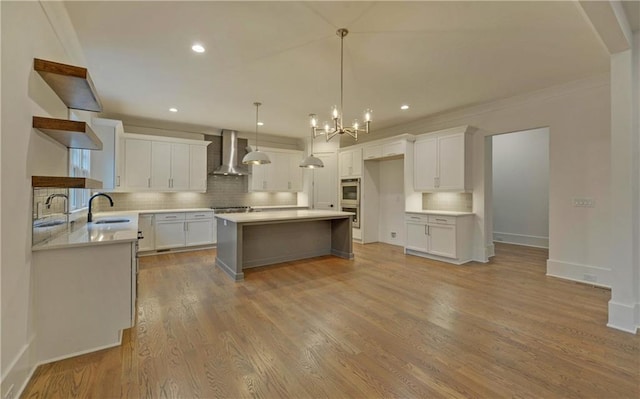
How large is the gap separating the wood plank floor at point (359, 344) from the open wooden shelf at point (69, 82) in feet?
6.90

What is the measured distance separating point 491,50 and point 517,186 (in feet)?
16.2

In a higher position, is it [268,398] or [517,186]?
[517,186]

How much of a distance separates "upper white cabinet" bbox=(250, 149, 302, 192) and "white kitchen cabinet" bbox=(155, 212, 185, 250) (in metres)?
2.00

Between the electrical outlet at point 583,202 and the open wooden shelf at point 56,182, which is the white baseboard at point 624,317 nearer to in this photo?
the electrical outlet at point 583,202

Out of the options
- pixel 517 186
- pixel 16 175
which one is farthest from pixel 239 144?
pixel 517 186

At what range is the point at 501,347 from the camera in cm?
228

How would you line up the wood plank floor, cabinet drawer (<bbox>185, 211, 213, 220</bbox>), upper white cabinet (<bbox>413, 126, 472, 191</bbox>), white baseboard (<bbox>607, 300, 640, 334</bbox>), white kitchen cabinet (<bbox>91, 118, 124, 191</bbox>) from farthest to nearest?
cabinet drawer (<bbox>185, 211, 213, 220</bbox>) → upper white cabinet (<bbox>413, 126, 472, 191</bbox>) → white kitchen cabinet (<bbox>91, 118, 124, 191</bbox>) → white baseboard (<bbox>607, 300, 640, 334</bbox>) → the wood plank floor

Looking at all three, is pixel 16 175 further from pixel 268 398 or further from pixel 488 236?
pixel 488 236

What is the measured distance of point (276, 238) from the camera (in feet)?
15.9

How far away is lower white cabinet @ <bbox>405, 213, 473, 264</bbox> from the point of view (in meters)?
4.90

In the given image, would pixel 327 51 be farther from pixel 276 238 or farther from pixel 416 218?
pixel 416 218

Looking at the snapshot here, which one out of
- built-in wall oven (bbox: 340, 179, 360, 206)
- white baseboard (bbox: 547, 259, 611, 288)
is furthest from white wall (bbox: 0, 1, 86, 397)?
white baseboard (bbox: 547, 259, 611, 288)

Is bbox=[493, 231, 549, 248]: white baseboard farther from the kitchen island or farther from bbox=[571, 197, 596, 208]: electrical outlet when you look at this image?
the kitchen island

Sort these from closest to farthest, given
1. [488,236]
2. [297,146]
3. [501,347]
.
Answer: [501,347], [488,236], [297,146]
